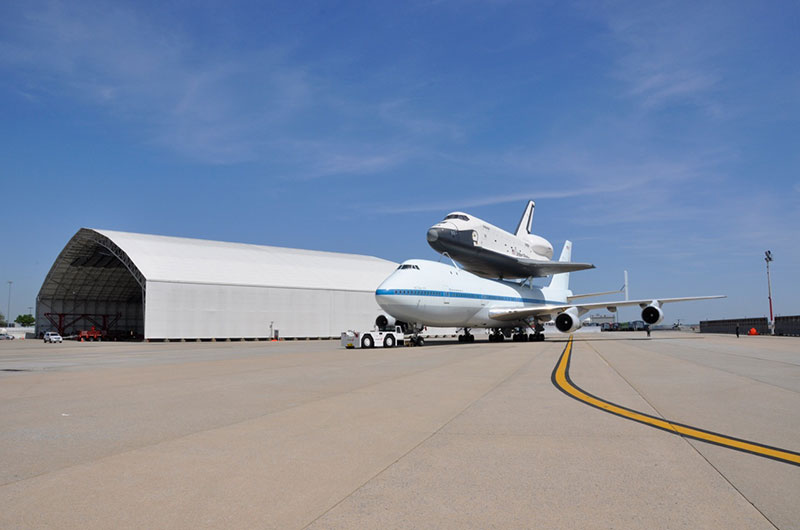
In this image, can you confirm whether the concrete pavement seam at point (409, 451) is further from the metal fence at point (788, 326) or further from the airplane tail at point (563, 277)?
the metal fence at point (788, 326)

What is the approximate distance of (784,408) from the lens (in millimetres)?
8680

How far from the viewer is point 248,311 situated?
2008 inches

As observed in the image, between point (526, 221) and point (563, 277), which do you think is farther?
point (526, 221)

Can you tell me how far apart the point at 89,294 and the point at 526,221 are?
50.6m

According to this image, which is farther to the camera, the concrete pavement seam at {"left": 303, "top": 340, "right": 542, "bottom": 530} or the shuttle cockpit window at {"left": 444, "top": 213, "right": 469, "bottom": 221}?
the shuttle cockpit window at {"left": 444, "top": 213, "right": 469, "bottom": 221}

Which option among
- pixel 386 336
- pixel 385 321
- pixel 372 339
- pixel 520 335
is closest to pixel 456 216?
pixel 520 335

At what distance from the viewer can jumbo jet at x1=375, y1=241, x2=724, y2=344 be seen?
107 feet

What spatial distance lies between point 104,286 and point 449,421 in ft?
214

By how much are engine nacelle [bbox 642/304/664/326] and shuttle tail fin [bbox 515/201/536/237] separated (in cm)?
2776

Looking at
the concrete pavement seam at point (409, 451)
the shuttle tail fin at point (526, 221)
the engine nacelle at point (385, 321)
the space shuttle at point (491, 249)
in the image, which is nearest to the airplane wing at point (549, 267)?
the space shuttle at point (491, 249)

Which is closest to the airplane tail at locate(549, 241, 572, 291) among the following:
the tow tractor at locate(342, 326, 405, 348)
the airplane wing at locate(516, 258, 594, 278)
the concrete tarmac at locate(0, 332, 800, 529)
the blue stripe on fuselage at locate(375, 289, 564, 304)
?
the airplane wing at locate(516, 258, 594, 278)

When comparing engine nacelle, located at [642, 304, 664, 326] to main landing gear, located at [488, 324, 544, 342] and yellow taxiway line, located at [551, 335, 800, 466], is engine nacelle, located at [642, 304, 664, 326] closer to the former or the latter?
main landing gear, located at [488, 324, 544, 342]

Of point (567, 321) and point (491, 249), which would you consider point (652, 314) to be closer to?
point (567, 321)

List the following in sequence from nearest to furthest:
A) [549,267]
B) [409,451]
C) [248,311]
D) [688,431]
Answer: [409,451] → [688,431] → [248,311] → [549,267]
